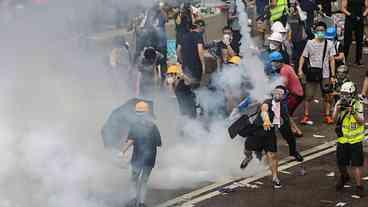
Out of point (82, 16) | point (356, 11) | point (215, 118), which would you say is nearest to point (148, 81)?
point (215, 118)

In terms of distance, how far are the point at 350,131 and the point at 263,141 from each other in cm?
126

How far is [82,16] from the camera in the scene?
1151 cm

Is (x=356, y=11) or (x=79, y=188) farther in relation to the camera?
(x=356, y=11)

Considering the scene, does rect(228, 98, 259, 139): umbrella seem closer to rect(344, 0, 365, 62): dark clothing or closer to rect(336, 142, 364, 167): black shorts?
rect(336, 142, 364, 167): black shorts

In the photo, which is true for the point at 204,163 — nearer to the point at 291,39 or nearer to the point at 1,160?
the point at 1,160

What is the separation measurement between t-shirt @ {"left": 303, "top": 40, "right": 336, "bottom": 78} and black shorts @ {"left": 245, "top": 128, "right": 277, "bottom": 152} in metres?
3.21

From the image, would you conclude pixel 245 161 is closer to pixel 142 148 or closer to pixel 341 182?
pixel 341 182

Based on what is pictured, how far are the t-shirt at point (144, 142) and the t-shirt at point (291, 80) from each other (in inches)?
122

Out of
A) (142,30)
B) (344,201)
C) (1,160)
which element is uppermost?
(142,30)

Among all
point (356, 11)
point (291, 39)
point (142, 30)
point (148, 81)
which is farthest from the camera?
point (356, 11)

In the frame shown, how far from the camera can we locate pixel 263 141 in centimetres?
1287

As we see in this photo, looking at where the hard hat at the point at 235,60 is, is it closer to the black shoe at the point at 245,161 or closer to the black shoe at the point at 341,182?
the black shoe at the point at 245,161

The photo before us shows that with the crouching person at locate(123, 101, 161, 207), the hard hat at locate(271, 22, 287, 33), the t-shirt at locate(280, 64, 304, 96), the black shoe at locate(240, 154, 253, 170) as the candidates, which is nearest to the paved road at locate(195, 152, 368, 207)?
the black shoe at locate(240, 154, 253, 170)

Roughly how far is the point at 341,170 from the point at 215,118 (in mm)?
2946
